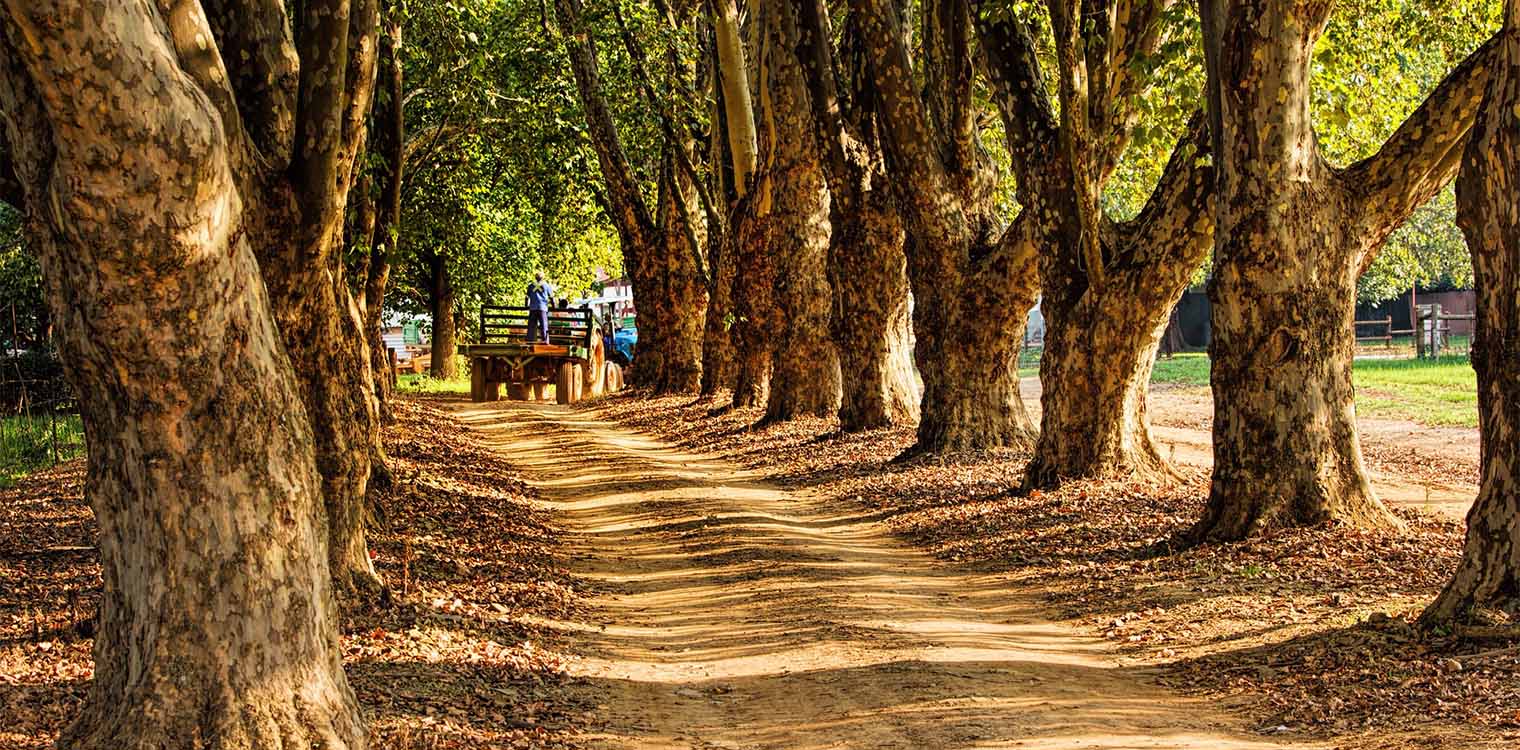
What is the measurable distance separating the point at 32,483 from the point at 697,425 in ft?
33.2

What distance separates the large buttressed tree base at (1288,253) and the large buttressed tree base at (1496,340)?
2556 mm

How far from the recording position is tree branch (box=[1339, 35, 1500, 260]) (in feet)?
32.5

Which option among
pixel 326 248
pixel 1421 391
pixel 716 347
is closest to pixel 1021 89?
pixel 326 248

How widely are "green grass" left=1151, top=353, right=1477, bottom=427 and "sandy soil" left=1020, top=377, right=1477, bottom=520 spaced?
2.49 feet

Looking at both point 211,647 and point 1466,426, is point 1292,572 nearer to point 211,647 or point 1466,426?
point 211,647

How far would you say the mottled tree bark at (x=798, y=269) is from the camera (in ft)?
66.5

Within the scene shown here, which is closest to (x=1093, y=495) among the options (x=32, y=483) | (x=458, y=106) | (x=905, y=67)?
(x=905, y=67)

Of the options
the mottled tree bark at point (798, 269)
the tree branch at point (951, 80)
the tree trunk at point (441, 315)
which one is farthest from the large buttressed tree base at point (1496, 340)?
the tree trunk at point (441, 315)

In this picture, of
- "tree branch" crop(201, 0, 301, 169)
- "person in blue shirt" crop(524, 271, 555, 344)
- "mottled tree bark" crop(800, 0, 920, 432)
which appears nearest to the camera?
"tree branch" crop(201, 0, 301, 169)

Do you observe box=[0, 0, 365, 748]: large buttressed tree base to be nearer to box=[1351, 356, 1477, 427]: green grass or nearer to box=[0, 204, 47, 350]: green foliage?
box=[1351, 356, 1477, 427]: green grass

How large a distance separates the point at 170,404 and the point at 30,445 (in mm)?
15600

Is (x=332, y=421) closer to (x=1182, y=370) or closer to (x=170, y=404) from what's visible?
(x=170, y=404)

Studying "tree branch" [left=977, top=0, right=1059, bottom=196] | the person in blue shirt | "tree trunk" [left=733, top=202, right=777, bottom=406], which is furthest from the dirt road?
the person in blue shirt

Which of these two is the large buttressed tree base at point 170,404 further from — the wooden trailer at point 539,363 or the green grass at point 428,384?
the green grass at point 428,384
